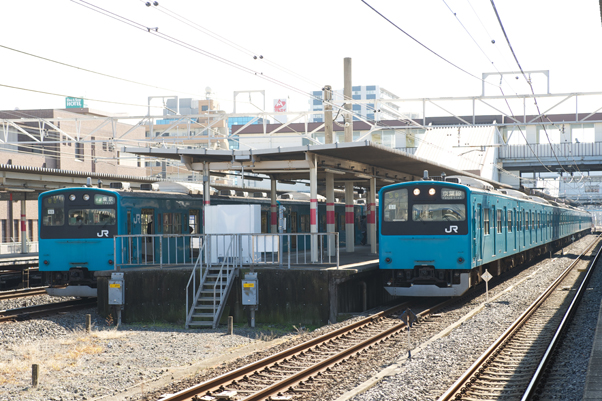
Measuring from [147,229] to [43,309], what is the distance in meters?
3.17

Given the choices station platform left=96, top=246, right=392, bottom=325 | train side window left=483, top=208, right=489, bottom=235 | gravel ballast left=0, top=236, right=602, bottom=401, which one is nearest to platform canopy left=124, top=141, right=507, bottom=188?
train side window left=483, top=208, right=489, bottom=235

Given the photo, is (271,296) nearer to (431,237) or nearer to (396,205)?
(396,205)

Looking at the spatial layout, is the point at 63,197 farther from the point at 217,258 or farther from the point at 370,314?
the point at 370,314

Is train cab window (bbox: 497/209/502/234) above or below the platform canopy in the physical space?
below

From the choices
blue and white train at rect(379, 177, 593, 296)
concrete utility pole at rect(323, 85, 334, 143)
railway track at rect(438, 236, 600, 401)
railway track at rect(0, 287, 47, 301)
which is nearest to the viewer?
railway track at rect(438, 236, 600, 401)

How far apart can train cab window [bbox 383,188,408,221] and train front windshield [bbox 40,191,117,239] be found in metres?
6.66

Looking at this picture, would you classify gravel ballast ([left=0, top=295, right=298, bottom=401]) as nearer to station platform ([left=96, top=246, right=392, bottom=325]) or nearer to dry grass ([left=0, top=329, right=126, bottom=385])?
dry grass ([left=0, top=329, right=126, bottom=385])

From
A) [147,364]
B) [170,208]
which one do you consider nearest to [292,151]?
[170,208]

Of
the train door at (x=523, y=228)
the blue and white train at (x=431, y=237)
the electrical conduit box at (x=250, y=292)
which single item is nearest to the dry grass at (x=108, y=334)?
the electrical conduit box at (x=250, y=292)

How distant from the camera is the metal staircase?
1381 centimetres

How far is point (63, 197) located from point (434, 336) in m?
10.3

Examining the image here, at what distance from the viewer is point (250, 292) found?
1406cm

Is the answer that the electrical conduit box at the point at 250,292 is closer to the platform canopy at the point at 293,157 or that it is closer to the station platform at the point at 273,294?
the station platform at the point at 273,294

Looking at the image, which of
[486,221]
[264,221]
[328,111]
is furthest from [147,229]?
[486,221]
